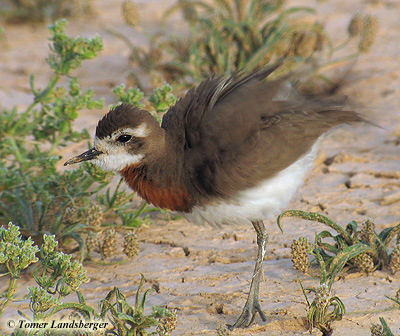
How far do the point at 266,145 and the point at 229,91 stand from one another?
541mm

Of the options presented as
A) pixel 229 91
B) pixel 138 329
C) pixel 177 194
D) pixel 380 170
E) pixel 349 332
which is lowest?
pixel 380 170

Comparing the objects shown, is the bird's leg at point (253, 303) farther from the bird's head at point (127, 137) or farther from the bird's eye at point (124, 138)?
the bird's eye at point (124, 138)

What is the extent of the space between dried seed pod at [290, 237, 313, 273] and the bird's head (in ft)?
3.59

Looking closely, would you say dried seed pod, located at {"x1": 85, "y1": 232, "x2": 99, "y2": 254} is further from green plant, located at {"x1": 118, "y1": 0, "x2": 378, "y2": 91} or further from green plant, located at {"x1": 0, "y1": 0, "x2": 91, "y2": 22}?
green plant, located at {"x1": 0, "y1": 0, "x2": 91, "y2": 22}

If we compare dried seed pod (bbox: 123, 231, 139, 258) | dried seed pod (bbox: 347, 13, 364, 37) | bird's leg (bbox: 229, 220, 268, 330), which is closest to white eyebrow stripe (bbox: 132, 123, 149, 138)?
dried seed pod (bbox: 123, 231, 139, 258)

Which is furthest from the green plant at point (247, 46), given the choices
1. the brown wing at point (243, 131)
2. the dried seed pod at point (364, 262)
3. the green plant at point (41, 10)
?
the dried seed pod at point (364, 262)

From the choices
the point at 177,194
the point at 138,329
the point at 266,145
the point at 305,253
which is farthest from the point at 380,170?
the point at 138,329

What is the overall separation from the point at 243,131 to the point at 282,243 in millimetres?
1173

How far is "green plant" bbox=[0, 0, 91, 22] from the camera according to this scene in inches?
314

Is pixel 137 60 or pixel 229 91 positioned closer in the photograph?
pixel 229 91

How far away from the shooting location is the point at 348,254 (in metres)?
3.44

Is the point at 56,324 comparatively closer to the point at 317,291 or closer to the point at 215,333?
the point at 215,333

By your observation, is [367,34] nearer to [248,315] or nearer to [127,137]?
[127,137]

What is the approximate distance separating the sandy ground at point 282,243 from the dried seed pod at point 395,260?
0.20ft
